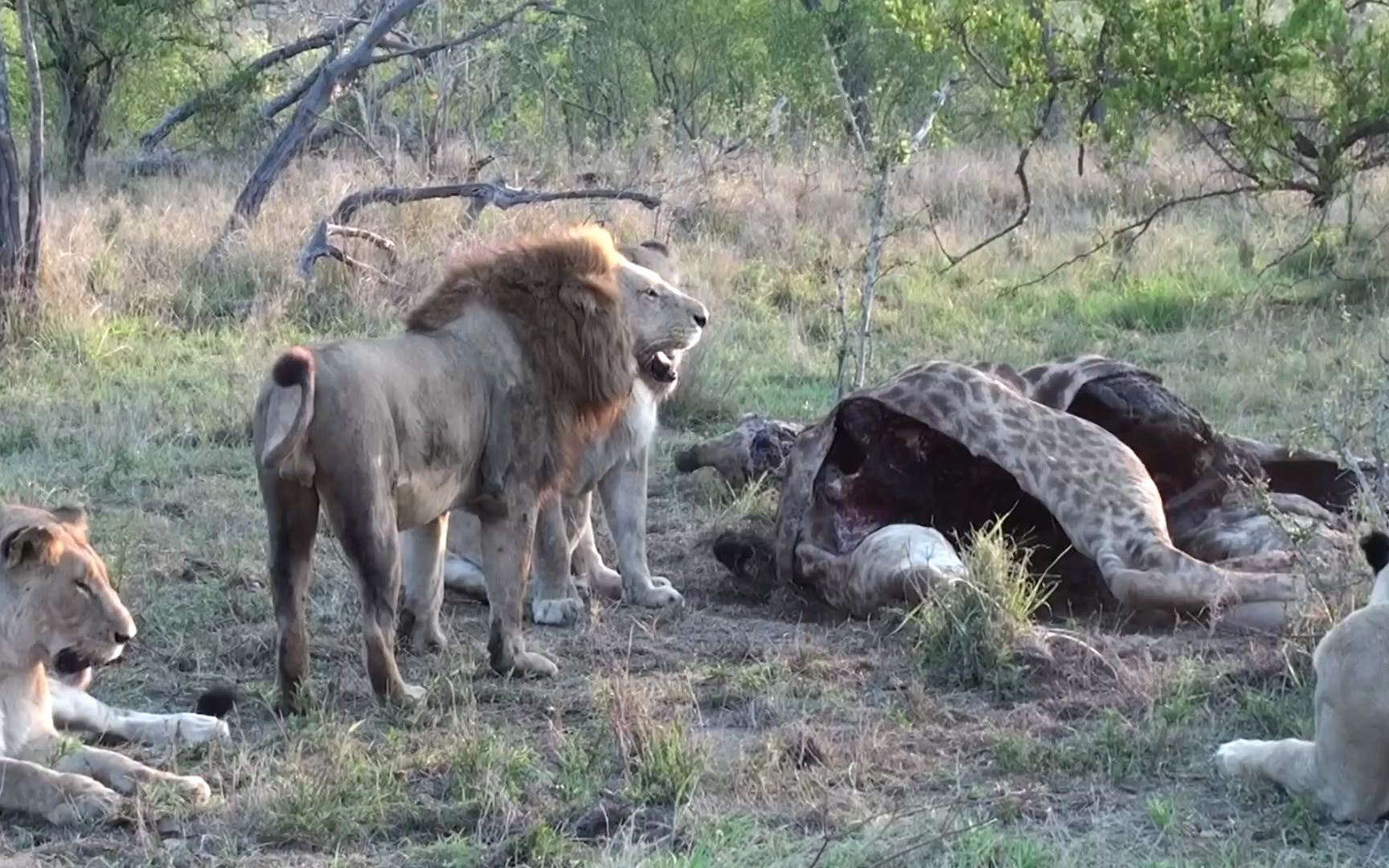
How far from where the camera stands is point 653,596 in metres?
6.29

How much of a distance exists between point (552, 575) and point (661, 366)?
0.80 meters

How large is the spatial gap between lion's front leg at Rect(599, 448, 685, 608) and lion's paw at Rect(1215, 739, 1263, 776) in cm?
235

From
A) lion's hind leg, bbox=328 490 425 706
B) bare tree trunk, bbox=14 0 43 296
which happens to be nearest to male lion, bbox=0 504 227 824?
lion's hind leg, bbox=328 490 425 706

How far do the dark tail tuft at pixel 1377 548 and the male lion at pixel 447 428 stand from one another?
223 centimetres

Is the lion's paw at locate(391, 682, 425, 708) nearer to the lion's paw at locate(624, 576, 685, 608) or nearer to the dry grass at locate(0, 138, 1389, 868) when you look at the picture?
the dry grass at locate(0, 138, 1389, 868)

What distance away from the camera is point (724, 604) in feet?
20.8

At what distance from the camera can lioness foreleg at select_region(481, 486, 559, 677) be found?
Answer: 5254 mm

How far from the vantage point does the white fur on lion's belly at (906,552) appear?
18.7ft

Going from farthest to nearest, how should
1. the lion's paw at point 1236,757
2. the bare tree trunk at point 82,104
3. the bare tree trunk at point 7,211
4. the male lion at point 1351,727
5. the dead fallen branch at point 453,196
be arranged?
the bare tree trunk at point 82,104 < the dead fallen branch at point 453,196 < the bare tree trunk at point 7,211 < the lion's paw at point 1236,757 < the male lion at point 1351,727

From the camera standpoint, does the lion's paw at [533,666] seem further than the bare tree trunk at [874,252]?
No

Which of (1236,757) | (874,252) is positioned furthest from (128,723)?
(874,252)

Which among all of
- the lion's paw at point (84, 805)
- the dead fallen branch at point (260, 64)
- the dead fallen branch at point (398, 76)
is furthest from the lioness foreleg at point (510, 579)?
the dead fallen branch at point (260, 64)

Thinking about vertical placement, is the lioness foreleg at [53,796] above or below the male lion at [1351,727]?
below

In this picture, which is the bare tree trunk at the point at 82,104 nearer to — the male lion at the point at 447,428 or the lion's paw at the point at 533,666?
the male lion at the point at 447,428
